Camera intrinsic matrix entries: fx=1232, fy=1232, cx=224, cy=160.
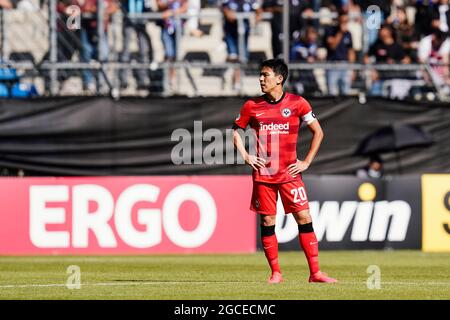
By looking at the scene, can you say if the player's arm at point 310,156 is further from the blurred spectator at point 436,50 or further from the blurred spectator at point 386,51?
the blurred spectator at point 436,50

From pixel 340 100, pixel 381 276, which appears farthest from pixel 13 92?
pixel 381 276

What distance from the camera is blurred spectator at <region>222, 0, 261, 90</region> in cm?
2475

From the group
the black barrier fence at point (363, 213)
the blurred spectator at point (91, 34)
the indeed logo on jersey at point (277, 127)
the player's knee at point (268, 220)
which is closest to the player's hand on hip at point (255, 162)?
the indeed logo on jersey at point (277, 127)

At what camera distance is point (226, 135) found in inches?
930

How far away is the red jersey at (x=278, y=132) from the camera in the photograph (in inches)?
557

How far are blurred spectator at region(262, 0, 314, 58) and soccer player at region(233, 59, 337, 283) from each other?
9.78 meters

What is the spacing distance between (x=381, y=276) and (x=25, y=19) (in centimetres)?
1139

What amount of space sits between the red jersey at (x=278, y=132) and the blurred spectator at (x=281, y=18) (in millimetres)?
9777

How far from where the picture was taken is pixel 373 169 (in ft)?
78.5

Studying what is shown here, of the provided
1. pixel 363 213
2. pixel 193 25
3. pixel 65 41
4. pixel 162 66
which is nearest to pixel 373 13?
pixel 193 25

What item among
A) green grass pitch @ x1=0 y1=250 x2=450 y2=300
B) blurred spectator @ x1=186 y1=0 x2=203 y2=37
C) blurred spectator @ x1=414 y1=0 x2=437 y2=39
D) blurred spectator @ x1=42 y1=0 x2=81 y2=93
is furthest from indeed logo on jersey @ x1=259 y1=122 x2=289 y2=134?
blurred spectator @ x1=414 y1=0 x2=437 y2=39

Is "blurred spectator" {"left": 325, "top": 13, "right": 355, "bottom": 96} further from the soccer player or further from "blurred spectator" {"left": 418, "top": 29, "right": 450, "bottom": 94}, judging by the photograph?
the soccer player

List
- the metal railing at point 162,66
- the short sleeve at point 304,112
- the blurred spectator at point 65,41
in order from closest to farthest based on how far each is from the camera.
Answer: the short sleeve at point 304,112, the metal railing at point 162,66, the blurred spectator at point 65,41

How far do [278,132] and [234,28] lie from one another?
10863mm
